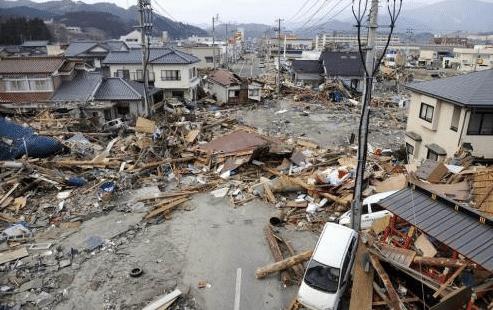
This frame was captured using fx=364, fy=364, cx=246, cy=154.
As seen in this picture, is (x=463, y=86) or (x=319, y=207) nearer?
(x=319, y=207)

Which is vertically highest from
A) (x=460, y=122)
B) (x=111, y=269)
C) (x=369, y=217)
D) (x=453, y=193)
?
(x=460, y=122)

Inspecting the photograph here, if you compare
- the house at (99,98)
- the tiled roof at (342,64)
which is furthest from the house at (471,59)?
the house at (99,98)

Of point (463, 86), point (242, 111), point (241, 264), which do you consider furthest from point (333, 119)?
point (241, 264)

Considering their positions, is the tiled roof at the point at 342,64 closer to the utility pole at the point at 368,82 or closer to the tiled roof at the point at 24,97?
the tiled roof at the point at 24,97

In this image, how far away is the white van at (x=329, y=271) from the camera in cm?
933

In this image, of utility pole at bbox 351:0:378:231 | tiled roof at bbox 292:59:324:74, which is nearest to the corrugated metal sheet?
utility pole at bbox 351:0:378:231

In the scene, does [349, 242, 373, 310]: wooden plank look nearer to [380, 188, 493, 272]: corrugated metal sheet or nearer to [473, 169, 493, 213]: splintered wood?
[380, 188, 493, 272]: corrugated metal sheet

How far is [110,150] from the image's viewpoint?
2177 centimetres

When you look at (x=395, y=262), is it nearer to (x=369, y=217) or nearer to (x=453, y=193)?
(x=369, y=217)

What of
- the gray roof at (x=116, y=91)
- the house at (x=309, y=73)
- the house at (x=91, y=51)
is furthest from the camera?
the house at (x=309, y=73)

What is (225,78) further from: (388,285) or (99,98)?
(388,285)

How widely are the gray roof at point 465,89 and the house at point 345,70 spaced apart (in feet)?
92.1

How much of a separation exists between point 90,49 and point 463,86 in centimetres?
5014

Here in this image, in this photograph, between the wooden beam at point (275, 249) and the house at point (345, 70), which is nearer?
the wooden beam at point (275, 249)
